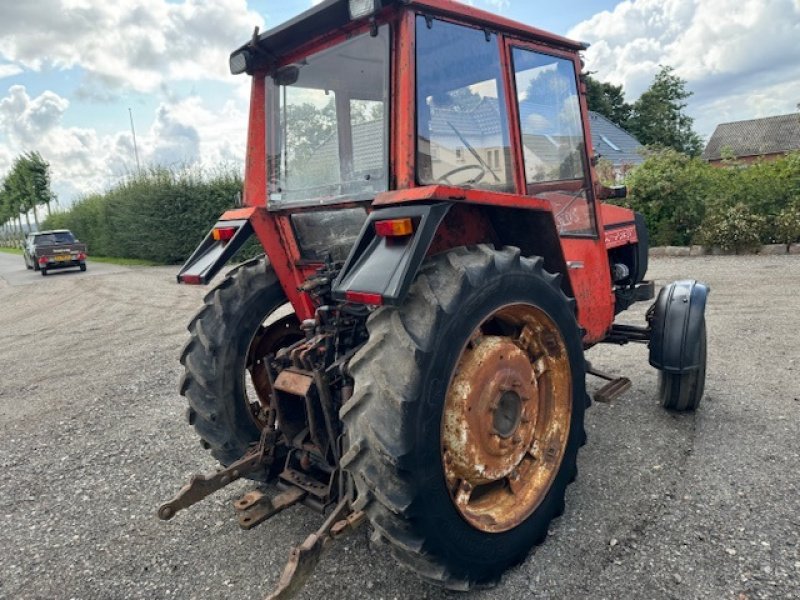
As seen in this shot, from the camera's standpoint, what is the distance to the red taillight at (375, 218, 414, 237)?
213 centimetres

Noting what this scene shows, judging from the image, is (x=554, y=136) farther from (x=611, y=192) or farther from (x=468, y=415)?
(x=468, y=415)

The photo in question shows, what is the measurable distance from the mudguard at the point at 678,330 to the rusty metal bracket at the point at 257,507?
251 cm

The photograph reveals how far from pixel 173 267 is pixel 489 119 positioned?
62.9 ft

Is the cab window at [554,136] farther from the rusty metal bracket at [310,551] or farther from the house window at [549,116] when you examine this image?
the rusty metal bracket at [310,551]

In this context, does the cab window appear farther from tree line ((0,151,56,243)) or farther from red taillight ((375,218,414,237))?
tree line ((0,151,56,243))

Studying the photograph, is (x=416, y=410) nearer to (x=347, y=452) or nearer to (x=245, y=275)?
(x=347, y=452)

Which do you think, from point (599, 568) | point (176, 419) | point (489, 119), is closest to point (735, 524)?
point (599, 568)

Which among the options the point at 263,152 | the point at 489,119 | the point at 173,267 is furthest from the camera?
the point at 173,267

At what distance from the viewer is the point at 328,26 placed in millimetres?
2629

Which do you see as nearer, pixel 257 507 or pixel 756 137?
pixel 257 507

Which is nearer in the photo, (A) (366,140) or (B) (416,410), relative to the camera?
(B) (416,410)

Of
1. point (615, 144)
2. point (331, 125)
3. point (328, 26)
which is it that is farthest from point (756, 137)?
point (328, 26)

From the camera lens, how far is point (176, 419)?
15.4 ft

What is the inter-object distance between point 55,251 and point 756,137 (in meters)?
47.6
